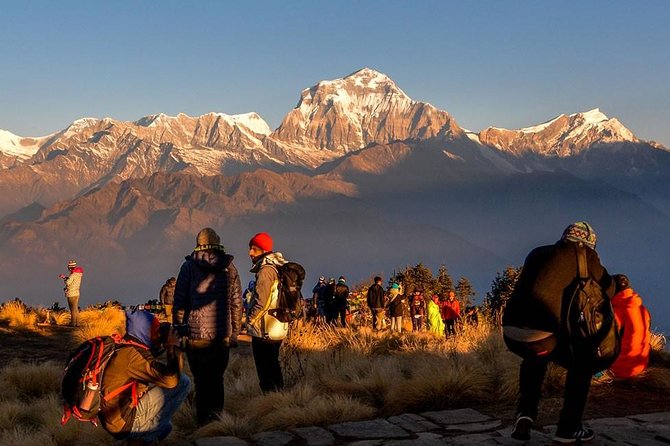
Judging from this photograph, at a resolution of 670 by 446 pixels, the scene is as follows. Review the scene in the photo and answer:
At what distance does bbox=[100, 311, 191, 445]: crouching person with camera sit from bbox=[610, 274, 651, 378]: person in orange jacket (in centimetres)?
440

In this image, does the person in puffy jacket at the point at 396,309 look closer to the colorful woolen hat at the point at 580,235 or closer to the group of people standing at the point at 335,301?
the group of people standing at the point at 335,301

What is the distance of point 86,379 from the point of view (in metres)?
4.98

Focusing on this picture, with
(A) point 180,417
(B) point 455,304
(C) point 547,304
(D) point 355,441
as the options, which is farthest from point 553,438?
(B) point 455,304

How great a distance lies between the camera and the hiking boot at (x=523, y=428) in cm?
538

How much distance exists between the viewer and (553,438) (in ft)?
17.3

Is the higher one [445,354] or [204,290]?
[204,290]

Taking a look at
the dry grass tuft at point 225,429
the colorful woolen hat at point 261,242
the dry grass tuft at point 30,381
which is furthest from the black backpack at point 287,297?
the dry grass tuft at point 30,381

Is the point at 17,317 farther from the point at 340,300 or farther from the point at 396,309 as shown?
the point at 396,309

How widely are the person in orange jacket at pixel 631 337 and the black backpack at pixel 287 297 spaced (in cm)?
321

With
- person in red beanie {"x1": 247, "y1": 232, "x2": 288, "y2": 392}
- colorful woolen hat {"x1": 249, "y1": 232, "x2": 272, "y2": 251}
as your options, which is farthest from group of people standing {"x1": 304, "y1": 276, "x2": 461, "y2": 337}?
colorful woolen hat {"x1": 249, "y1": 232, "x2": 272, "y2": 251}

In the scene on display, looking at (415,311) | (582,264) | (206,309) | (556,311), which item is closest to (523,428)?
(556,311)

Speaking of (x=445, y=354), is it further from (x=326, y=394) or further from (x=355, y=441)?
(x=355, y=441)

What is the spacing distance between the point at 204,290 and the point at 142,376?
1.70 metres

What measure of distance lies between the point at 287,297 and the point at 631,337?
3.45m
